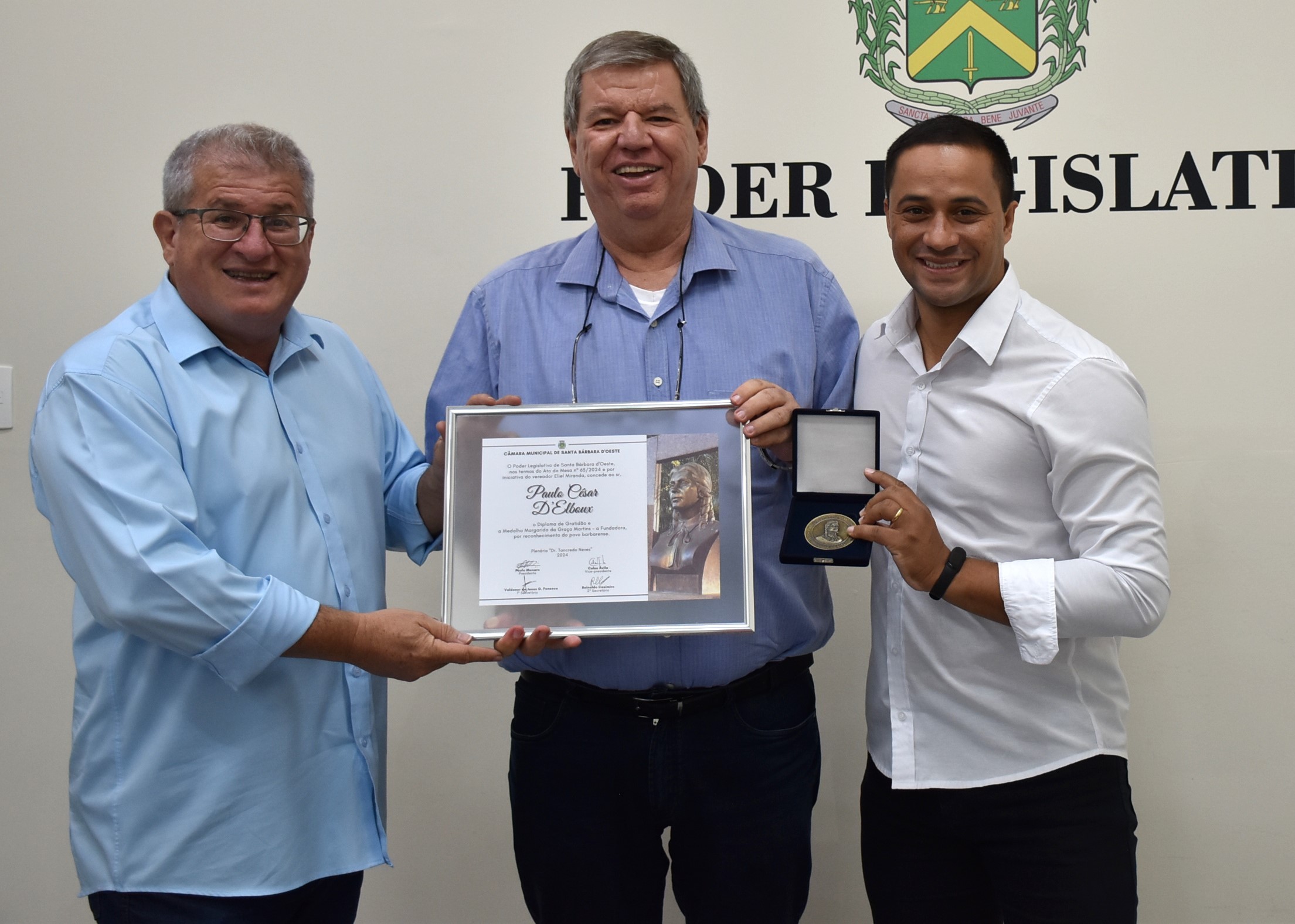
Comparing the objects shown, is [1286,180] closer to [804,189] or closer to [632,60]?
[804,189]

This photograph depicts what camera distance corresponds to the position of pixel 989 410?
1.57m

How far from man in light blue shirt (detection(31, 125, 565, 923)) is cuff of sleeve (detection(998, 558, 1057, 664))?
2.44ft

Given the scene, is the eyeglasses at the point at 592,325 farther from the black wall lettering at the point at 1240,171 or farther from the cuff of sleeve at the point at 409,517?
the black wall lettering at the point at 1240,171

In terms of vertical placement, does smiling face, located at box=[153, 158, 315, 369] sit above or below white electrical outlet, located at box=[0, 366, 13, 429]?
above

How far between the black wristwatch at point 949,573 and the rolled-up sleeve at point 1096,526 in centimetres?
6

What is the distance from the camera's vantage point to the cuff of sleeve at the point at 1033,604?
148 cm

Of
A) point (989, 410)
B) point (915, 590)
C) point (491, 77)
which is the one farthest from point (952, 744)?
point (491, 77)

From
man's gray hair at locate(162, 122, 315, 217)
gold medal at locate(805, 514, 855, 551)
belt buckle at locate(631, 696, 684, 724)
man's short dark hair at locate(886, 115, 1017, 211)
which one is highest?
man's short dark hair at locate(886, 115, 1017, 211)

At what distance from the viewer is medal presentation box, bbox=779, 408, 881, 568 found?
1516 mm

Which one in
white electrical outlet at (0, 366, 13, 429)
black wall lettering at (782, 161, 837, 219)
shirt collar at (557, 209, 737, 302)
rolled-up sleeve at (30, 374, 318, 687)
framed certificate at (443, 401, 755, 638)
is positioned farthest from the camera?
white electrical outlet at (0, 366, 13, 429)

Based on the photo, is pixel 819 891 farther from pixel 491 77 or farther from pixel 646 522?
pixel 491 77

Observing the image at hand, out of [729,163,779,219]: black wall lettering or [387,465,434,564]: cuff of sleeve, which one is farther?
[729,163,779,219]: black wall lettering

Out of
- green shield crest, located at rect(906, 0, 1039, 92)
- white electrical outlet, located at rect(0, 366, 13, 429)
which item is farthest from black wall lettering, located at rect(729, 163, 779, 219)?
white electrical outlet, located at rect(0, 366, 13, 429)

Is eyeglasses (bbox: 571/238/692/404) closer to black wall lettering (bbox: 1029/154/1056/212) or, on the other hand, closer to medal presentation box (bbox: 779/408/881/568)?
medal presentation box (bbox: 779/408/881/568)
